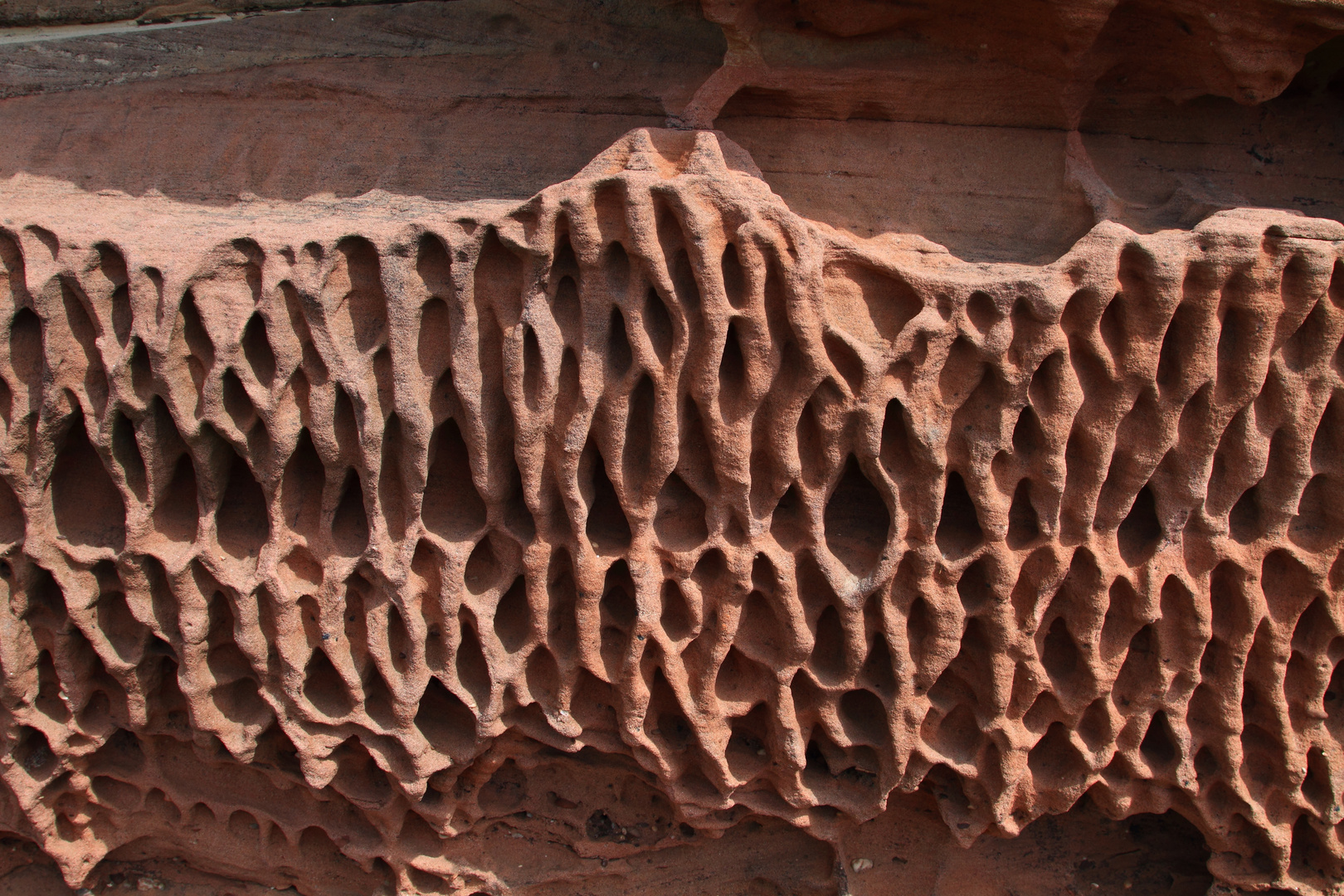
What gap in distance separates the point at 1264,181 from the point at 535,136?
2197mm

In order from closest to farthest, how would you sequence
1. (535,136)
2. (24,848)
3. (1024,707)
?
1. (1024,707)
2. (535,136)
3. (24,848)

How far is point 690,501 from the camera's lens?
2.72 m

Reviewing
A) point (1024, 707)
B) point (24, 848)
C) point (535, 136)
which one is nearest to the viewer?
point (1024, 707)

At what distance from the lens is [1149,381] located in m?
2.48

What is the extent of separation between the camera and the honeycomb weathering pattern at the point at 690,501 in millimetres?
2484

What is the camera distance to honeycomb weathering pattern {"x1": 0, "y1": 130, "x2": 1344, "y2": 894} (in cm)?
248

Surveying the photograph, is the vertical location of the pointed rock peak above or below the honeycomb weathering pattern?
above

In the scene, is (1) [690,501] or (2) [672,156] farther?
(1) [690,501]

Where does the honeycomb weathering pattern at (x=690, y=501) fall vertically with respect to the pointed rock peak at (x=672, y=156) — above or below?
below

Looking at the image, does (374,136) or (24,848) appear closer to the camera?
(374,136)

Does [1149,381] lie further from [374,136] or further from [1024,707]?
[374,136]

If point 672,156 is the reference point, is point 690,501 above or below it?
below

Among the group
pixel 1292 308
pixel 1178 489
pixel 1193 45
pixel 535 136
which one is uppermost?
pixel 1193 45

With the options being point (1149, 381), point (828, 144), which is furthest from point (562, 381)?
point (1149, 381)
